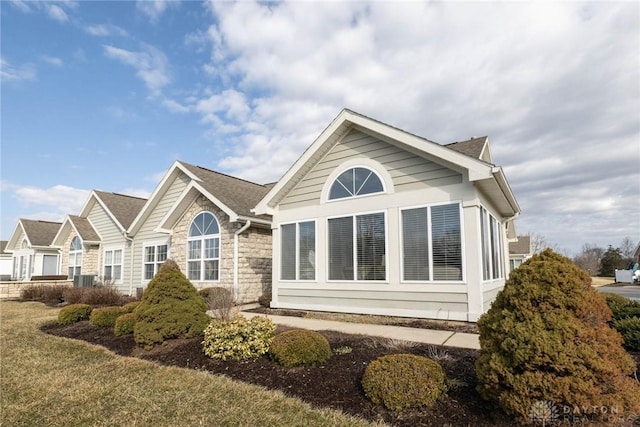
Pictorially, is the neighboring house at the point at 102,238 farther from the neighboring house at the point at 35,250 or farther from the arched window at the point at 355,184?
the arched window at the point at 355,184

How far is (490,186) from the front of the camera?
886 centimetres

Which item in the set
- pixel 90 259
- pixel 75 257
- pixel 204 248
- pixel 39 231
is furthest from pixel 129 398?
pixel 39 231

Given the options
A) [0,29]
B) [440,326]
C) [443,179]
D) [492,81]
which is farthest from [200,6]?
[440,326]

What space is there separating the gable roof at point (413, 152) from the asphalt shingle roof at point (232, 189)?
2121 mm

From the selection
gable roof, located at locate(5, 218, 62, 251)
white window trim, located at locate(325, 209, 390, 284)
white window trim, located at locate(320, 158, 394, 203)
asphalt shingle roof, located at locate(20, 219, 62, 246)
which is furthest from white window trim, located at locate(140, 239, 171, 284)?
asphalt shingle roof, located at locate(20, 219, 62, 246)

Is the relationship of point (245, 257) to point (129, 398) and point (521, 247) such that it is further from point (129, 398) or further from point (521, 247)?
point (521, 247)

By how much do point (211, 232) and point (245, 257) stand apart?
2.00 metres

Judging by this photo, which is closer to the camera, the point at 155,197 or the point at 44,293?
the point at 155,197

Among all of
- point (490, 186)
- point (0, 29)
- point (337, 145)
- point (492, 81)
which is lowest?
point (490, 186)

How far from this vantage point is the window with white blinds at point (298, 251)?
11062mm

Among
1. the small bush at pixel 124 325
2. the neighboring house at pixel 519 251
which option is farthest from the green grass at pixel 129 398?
the neighboring house at pixel 519 251

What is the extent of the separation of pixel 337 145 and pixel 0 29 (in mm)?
9914

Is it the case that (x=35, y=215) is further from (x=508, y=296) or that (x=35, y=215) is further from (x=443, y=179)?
(x=508, y=296)

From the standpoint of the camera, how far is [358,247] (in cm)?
1006
